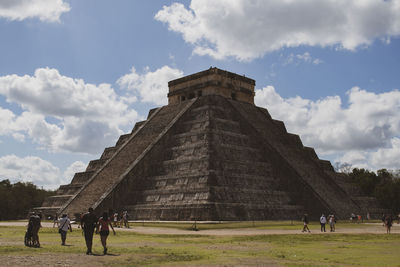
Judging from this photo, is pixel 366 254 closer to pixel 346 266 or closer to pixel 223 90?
pixel 346 266

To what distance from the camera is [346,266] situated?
10.1m

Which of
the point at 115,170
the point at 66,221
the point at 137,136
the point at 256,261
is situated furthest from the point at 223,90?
the point at 256,261

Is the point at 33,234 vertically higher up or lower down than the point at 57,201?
lower down

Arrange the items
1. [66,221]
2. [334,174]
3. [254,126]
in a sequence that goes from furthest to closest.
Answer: [334,174], [254,126], [66,221]

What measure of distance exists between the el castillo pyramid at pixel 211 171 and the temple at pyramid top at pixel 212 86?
93mm

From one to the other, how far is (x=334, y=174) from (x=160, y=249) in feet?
101

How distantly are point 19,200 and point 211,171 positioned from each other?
109 ft

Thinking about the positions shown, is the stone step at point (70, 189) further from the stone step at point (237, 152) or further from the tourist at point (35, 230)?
the tourist at point (35, 230)

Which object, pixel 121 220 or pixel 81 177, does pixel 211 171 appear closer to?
pixel 121 220

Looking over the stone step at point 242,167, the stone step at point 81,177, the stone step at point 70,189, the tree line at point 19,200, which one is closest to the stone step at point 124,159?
the stone step at point 81,177

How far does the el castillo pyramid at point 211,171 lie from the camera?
2989 centimetres

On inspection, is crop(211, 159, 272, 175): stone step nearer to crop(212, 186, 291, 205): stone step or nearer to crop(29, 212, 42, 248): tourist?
crop(212, 186, 291, 205): stone step

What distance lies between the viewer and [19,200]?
54500 millimetres

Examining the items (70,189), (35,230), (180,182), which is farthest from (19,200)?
(35,230)
